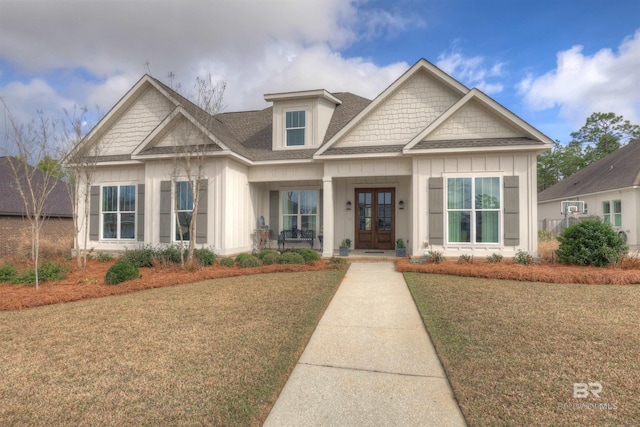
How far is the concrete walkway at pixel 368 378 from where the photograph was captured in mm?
2639

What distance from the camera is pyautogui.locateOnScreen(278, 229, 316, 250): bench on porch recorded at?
42.4 ft

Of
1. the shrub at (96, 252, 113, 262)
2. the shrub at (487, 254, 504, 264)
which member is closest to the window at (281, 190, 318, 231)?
the shrub at (96, 252, 113, 262)

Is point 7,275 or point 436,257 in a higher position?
point 436,257

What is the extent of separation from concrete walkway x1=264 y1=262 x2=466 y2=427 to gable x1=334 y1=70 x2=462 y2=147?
7154mm

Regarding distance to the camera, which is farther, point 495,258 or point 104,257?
point 104,257

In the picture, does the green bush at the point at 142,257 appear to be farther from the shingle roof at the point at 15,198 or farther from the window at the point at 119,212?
the shingle roof at the point at 15,198

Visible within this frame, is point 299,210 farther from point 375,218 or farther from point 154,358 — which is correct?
point 154,358

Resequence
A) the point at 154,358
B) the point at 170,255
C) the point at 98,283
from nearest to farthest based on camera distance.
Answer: the point at 154,358 < the point at 98,283 < the point at 170,255

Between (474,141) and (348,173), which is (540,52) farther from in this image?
(348,173)

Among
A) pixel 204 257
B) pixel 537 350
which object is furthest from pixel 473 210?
pixel 204 257

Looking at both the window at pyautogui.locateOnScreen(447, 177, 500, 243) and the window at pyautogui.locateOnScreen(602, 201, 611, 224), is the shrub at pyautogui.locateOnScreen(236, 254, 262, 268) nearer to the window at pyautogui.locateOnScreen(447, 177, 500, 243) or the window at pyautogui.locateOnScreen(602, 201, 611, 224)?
the window at pyautogui.locateOnScreen(447, 177, 500, 243)

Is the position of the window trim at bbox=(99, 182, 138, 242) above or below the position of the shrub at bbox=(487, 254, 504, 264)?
above

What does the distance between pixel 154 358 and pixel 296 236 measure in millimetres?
9648

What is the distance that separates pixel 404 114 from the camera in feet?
36.5
